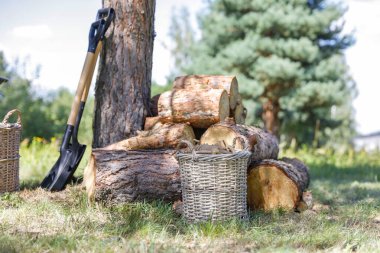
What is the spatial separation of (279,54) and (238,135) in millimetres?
7273

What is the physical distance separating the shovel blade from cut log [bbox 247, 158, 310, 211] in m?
1.60

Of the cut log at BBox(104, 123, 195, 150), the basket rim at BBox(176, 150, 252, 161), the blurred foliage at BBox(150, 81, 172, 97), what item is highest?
the blurred foliage at BBox(150, 81, 172, 97)

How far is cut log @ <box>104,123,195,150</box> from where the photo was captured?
4383 millimetres

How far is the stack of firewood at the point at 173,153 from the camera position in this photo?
4039 millimetres

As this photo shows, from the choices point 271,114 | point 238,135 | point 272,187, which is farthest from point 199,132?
point 271,114

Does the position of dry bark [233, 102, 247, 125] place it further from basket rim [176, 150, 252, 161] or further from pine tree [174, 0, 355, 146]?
pine tree [174, 0, 355, 146]

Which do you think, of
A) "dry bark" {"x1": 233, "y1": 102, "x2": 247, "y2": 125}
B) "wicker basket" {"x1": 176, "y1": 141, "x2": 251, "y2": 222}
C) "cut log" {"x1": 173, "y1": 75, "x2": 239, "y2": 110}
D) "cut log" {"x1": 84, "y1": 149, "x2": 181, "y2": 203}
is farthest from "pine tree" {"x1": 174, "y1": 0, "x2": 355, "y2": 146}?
"wicker basket" {"x1": 176, "y1": 141, "x2": 251, "y2": 222}

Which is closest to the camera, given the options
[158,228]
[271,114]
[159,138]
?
[158,228]

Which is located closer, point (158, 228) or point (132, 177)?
point (158, 228)

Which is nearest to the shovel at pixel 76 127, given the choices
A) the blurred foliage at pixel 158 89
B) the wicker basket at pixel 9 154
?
the wicker basket at pixel 9 154

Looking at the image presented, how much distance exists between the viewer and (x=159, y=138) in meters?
4.40

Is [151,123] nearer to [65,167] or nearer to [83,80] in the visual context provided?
[83,80]

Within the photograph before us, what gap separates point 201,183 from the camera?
3559mm

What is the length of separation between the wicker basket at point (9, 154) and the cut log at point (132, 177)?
0.84 m
